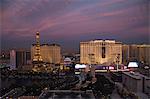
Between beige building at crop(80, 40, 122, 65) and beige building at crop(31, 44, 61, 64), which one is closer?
beige building at crop(31, 44, 61, 64)

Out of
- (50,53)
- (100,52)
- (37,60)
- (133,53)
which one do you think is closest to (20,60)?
(37,60)

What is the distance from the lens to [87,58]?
11133 mm

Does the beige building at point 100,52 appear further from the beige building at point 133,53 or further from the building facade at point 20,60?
the building facade at point 20,60

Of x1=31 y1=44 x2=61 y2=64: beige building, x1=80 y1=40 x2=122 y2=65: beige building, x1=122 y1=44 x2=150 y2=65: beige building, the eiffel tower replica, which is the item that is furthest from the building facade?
x1=122 y1=44 x2=150 y2=65: beige building

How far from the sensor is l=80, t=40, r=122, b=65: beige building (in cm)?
1104

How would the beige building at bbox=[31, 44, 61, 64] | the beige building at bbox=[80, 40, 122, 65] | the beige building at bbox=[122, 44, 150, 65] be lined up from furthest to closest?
the beige building at bbox=[80, 40, 122, 65], the beige building at bbox=[31, 44, 61, 64], the beige building at bbox=[122, 44, 150, 65]

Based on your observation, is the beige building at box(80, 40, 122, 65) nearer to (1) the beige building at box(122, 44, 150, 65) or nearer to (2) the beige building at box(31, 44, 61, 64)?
(1) the beige building at box(122, 44, 150, 65)

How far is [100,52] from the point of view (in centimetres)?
1123

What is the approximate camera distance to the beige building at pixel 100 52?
1104 centimetres

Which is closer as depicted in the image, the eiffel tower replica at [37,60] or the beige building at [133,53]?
the eiffel tower replica at [37,60]

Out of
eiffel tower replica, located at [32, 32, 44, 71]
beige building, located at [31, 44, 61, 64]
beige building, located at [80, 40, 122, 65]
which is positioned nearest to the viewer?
eiffel tower replica, located at [32, 32, 44, 71]

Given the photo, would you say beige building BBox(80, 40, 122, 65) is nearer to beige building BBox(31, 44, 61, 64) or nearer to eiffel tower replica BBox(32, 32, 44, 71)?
beige building BBox(31, 44, 61, 64)

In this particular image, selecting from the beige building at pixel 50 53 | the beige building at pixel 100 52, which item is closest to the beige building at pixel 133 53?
the beige building at pixel 100 52

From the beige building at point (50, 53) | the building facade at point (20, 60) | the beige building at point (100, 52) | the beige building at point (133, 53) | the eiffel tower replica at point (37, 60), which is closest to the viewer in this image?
the building facade at point (20, 60)
